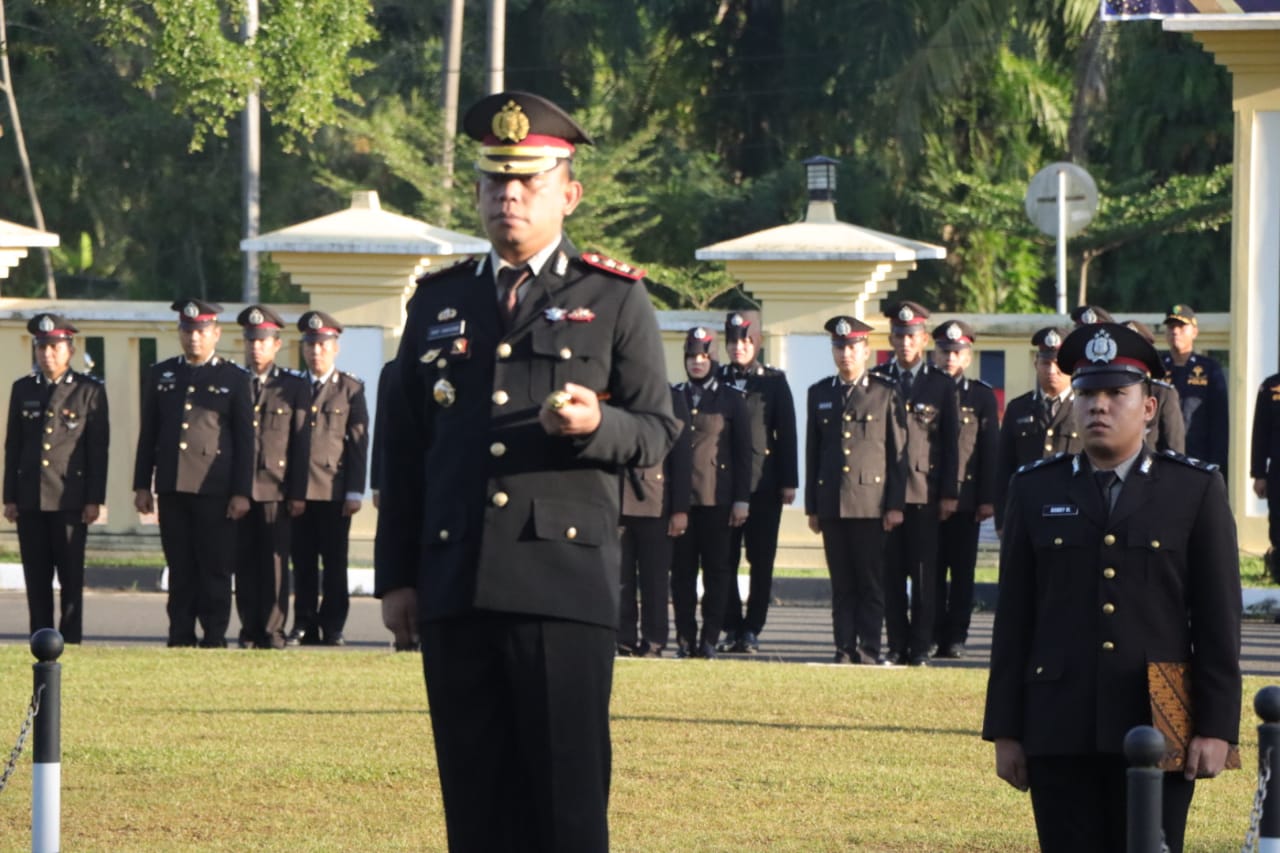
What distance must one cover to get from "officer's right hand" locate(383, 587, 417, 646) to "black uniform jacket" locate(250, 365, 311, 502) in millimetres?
8805

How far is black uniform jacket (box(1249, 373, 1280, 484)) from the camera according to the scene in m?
14.7

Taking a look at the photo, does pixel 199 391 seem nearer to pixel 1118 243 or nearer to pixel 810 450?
pixel 810 450

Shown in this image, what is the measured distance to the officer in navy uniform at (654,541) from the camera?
1355cm

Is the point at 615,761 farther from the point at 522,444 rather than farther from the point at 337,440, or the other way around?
the point at 337,440

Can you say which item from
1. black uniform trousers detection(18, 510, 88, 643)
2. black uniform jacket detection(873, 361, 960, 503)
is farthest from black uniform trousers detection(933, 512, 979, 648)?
black uniform trousers detection(18, 510, 88, 643)

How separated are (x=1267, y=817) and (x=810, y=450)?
8346mm

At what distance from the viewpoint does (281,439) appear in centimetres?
1413

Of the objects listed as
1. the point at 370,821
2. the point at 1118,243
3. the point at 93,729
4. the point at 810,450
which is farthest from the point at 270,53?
the point at 370,821

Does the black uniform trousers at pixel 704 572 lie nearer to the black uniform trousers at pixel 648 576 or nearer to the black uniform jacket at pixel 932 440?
the black uniform trousers at pixel 648 576

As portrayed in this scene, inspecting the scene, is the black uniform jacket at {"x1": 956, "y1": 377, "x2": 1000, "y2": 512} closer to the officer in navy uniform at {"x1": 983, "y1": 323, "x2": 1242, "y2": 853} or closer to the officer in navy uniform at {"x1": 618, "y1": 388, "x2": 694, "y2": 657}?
the officer in navy uniform at {"x1": 618, "y1": 388, "x2": 694, "y2": 657}

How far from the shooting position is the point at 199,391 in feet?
45.4

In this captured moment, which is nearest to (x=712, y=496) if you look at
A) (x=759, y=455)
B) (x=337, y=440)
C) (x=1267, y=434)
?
(x=759, y=455)

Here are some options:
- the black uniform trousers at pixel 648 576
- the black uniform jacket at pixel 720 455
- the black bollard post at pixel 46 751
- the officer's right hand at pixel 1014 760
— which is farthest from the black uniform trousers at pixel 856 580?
the officer's right hand at pixel 1014 760

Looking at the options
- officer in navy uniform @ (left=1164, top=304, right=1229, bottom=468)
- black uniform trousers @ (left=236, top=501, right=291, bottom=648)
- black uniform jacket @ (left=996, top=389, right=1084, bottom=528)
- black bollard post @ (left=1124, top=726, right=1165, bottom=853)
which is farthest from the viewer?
officer in navy uniform @ (left=1164, top=304, right=1229, bottom=468)
